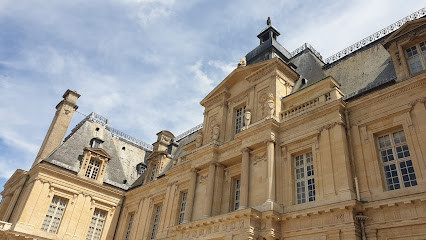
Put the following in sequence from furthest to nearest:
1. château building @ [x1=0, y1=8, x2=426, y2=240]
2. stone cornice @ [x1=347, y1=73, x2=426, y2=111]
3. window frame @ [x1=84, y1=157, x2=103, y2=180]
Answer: window frame @ [x1=84, y1=157, x2=103, y2=180] → stone cornice @ [x1=347, y1=73, x2=426, y2=111] → château building @ [x1=0, y1=8, x2=426, y2=240]

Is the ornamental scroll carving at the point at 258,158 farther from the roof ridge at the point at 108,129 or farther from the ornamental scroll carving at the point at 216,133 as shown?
the roof ridge at the point at 108,129

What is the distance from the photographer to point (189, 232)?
14.8 metres

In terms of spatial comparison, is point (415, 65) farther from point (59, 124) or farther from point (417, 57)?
point (59, 124)

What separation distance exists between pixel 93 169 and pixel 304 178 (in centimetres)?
1697

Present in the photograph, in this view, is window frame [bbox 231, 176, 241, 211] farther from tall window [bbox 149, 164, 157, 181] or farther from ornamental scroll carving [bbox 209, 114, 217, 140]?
tall window [bbox 149, 164, 157, 181]

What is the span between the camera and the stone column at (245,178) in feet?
44.5

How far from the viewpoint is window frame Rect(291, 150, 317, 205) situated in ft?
40.9

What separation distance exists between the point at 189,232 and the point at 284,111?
7028 mm

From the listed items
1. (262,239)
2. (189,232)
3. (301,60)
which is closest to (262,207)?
(262,239)

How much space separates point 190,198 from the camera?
658 inches

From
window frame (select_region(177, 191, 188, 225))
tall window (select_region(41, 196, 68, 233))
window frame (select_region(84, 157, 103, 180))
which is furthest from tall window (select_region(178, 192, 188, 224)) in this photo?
tall window (select_region(41, 196, 68, 233))

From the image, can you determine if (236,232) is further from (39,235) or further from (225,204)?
(39,235)

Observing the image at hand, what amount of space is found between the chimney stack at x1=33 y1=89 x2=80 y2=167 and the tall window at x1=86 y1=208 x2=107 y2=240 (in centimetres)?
557

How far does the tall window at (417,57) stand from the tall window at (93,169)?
20.9 metres
